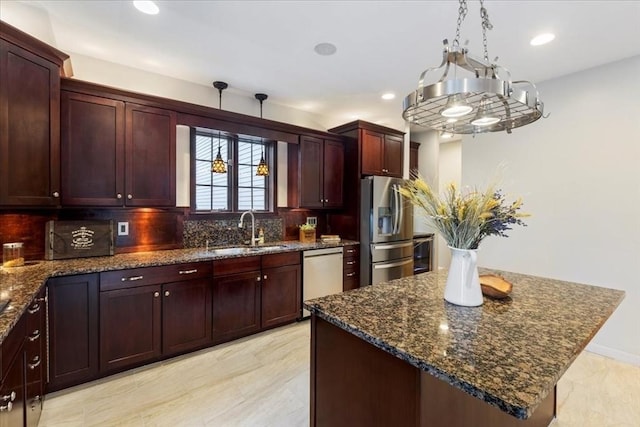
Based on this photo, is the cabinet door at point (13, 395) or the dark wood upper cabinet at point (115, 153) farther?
the dark wood upper cabinet at point (115, 153)

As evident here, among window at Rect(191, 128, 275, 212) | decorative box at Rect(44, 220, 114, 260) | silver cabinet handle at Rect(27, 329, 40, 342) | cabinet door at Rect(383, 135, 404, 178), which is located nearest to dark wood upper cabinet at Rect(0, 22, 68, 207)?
decorative box at Rect(44, 220, 114, 260)

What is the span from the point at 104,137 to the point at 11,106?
626 millimetres

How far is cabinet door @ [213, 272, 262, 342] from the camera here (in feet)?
9.36

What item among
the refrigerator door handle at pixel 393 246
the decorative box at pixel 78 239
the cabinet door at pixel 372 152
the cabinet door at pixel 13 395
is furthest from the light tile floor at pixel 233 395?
the cabinet door at pixel 372 152

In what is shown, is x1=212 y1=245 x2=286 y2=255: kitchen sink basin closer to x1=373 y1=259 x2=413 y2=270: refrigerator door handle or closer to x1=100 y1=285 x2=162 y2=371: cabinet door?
x1=100 y1=285 x2=162 y2=371: cabinet door

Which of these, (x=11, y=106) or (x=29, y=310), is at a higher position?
(x=11, y=106)

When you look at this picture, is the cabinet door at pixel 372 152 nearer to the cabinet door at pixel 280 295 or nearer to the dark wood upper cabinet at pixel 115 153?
the cabinet door at pixel 280 295

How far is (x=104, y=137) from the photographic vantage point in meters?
2.54

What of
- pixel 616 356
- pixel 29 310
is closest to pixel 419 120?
pixel 29 310

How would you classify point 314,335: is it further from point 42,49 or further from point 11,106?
point 42,49

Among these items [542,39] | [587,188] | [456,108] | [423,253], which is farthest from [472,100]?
[423,253]

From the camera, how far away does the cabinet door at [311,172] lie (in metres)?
3.82

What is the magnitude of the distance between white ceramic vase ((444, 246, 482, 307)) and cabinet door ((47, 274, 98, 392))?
2526 millimetres

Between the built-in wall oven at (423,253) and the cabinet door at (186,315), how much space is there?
10.9ft
